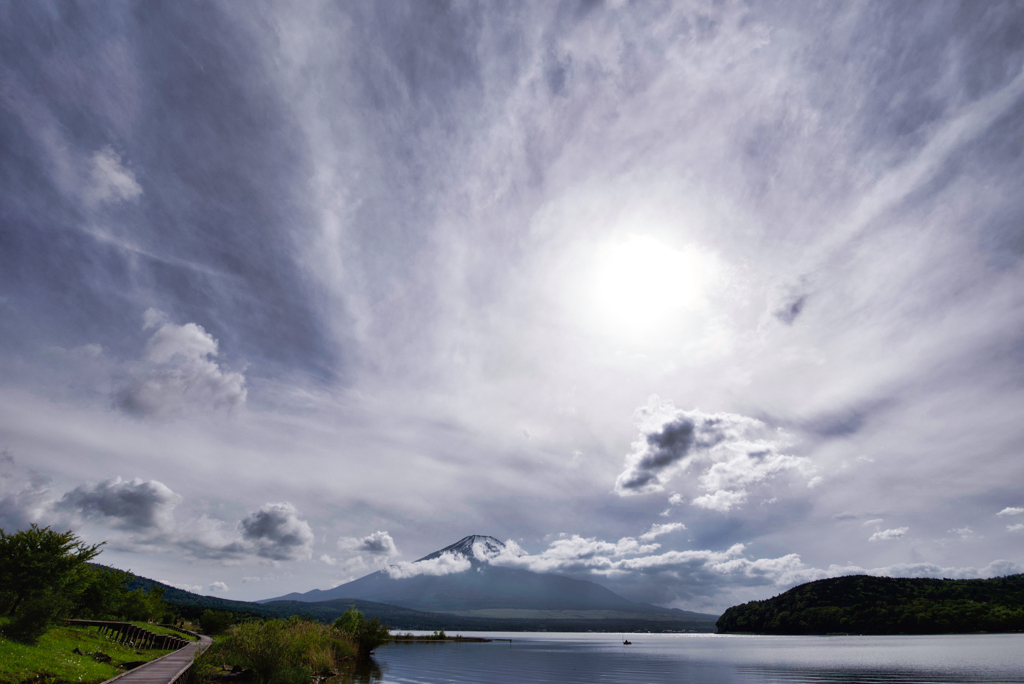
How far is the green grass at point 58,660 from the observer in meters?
26.2

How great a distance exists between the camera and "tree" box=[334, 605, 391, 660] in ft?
276

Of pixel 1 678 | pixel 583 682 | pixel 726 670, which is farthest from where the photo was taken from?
pixel 726 670

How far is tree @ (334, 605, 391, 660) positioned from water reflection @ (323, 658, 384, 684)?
923 cm

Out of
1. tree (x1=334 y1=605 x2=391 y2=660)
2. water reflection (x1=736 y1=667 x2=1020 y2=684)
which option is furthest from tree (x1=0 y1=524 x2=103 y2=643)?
water reflection (x1=736 y1=667 x2=1020 y2=684)

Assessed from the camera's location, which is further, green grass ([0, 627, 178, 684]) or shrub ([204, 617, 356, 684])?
shrub ([204, 617, 356, 684])

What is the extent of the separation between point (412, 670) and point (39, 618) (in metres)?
49.7

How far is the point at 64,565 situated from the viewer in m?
40.6

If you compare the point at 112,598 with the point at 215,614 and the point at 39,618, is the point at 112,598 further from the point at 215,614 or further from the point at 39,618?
the point at 39,618

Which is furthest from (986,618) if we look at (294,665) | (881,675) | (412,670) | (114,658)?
(114,658)

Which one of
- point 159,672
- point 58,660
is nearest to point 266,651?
point 159,672

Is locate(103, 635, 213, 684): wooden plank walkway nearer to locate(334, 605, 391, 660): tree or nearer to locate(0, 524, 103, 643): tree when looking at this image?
locate(0, 524, 103, 643): tree

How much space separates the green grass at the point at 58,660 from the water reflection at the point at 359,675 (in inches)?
805

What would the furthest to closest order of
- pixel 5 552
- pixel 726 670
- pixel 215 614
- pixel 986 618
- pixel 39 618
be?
1. pixel 986 618
2. pixel 215 614
3. pixel 726 670
4. pixel 5 552
5. pixel 39 618

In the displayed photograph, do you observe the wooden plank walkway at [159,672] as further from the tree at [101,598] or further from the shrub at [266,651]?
the tree at [101,598]
